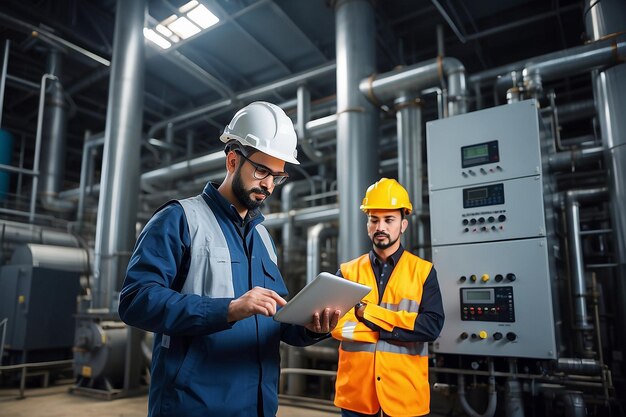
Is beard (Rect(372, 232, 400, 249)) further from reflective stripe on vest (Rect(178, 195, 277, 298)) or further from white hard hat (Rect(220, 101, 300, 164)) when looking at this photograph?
reflective stripe on vest (Rect(178, 195, 277, 298))

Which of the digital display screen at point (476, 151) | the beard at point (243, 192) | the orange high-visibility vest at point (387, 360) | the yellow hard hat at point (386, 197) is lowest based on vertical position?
the orange high-visibility vest at point (387, 360)

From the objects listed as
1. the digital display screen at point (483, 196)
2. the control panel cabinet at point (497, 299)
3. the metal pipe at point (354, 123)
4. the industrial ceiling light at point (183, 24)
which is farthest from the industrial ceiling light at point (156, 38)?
the control panel cabinet at point (497, 299)

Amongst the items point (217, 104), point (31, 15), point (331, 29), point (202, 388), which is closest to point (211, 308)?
point (202, 388)

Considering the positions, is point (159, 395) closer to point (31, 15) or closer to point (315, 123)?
point (315, 123)

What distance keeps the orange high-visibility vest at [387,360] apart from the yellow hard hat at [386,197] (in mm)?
420

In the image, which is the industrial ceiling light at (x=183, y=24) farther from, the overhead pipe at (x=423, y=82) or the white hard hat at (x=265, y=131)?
the white hard hat at (x=265, y=131)

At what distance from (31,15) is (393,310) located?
6135 mm

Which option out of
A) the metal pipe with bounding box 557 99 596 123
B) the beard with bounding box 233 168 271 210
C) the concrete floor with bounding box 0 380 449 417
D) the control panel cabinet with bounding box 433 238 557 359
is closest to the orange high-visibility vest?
the control panel cabinet with bounding box 433 238 557 359

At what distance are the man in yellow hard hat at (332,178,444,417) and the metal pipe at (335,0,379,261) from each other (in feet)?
4.44

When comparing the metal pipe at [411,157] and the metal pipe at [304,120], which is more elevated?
the metal pipe at [304,120]

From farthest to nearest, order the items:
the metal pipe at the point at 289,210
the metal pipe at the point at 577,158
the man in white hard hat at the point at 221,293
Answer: the metal pipe at the point at 289,210 < the metal pipe at the point at 577,158 < the man in white hard hat at the point at 221,293

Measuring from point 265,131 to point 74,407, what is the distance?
4427 mm

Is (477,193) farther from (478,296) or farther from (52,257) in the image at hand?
(52,257)

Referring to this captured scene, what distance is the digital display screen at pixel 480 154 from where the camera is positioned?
289 centimetres
